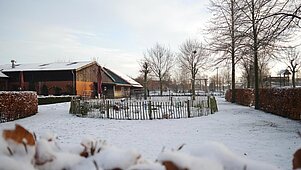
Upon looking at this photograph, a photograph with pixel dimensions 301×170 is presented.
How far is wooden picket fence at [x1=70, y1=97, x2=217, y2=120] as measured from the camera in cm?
1560

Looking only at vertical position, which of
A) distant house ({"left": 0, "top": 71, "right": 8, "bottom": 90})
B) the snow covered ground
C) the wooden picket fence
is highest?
distant house ({"left": 0, "top": 71, "right": 8, "bottom": 90})

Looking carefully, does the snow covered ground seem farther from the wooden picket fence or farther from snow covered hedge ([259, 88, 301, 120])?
the wooden picket fence

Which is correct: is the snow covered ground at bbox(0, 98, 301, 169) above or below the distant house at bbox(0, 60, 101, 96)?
below

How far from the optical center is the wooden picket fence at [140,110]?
15.6 m

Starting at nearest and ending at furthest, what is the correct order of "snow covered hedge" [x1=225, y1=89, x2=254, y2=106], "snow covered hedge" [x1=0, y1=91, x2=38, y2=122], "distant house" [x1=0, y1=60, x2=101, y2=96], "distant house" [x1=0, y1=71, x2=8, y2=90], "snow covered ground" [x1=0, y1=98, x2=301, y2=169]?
1. "snow covered ground" [x1=0, y1=98, x2=301, y2=169]
2. "snow covered hedge" [x1=0, y1=91, x2=38, y2=122]
3. "snow covered hedge" [x1=225, y1=89, x2=254, y2=106]
4. "distant house" [x1=0, y1=60, x2=101, y2=96]
5. "distant house" [x1=0, y1=71, x2=8, y2=90]

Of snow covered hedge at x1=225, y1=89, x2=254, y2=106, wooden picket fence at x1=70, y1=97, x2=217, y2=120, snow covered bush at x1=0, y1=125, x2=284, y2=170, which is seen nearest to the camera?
snow covered bush at x1=0, y1=125, x2=284, y2=170

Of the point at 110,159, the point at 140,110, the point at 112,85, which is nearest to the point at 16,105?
the point at 140,110

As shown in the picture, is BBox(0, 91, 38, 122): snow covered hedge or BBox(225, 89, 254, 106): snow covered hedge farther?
BBox(225, 89, 254, 106): snow covered hedge

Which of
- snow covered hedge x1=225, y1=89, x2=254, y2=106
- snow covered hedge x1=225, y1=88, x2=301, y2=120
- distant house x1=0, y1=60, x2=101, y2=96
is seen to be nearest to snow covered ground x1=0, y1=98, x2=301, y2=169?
snow covered hedge x1=225, y1=88, x2=301, y2=120

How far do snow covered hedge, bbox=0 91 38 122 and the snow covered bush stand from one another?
1471 centimetres

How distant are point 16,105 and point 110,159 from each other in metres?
16.1

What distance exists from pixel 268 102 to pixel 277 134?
345 inches

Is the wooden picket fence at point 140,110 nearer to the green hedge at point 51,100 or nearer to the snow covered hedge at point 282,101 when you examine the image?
the snow covered hedge at point 282,101

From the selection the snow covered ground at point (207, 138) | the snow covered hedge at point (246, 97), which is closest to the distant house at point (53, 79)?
the snow covered hedge at point (246, 97)
